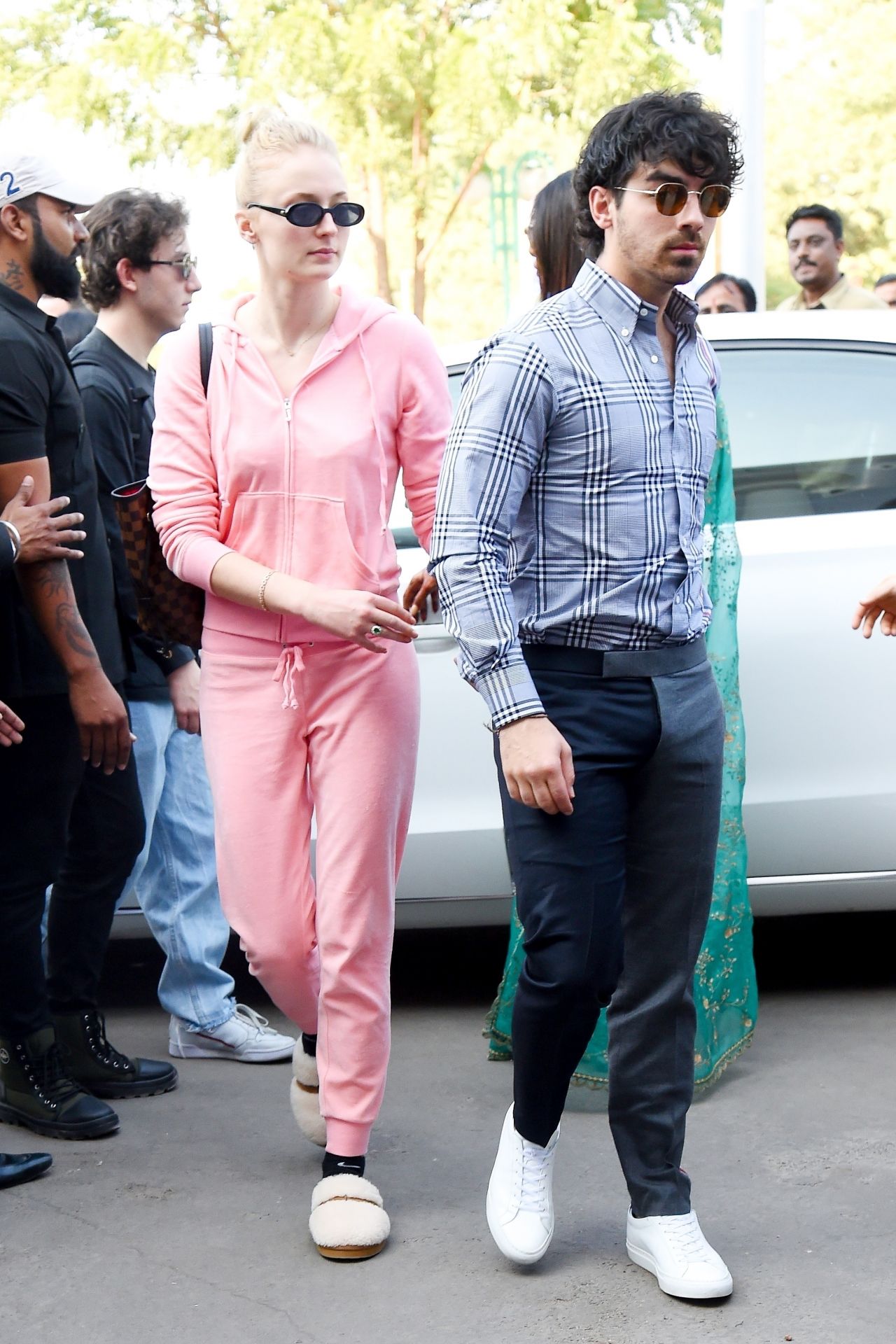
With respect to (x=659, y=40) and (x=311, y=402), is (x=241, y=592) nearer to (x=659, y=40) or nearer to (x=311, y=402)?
(x=311, y=402)

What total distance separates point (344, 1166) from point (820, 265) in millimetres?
6133

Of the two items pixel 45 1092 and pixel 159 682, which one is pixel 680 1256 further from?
pixel 159 682

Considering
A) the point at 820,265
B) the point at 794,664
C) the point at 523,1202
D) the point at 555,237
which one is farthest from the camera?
the point at 820,265

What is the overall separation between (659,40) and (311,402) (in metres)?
16.1

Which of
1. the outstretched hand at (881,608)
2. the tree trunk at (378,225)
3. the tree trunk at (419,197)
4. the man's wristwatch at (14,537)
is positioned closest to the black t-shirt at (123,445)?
the man's wristwatch at (14,537)

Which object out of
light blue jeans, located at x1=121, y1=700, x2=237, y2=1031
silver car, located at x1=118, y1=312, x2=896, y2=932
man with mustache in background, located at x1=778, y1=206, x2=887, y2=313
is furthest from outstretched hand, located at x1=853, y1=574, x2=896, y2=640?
man with mustache in background, located at x1=778, y1=206, x2=887, y2=313

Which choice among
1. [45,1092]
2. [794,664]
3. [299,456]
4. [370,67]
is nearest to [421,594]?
[299,456]

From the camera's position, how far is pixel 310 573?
327cm

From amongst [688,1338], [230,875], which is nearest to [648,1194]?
[688,1338]

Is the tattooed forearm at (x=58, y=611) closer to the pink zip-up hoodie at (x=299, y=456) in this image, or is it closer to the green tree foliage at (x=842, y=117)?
the pink zip-up hoodie at (x=299, y=456)

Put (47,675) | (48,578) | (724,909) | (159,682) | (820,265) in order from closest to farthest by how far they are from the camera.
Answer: (48,578), (47,675), (724,909), (159,682), (820,265)

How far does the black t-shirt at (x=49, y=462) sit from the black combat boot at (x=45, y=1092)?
810 mm

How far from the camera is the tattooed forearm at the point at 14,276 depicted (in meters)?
3.68

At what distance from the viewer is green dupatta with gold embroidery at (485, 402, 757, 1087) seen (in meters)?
4.00
